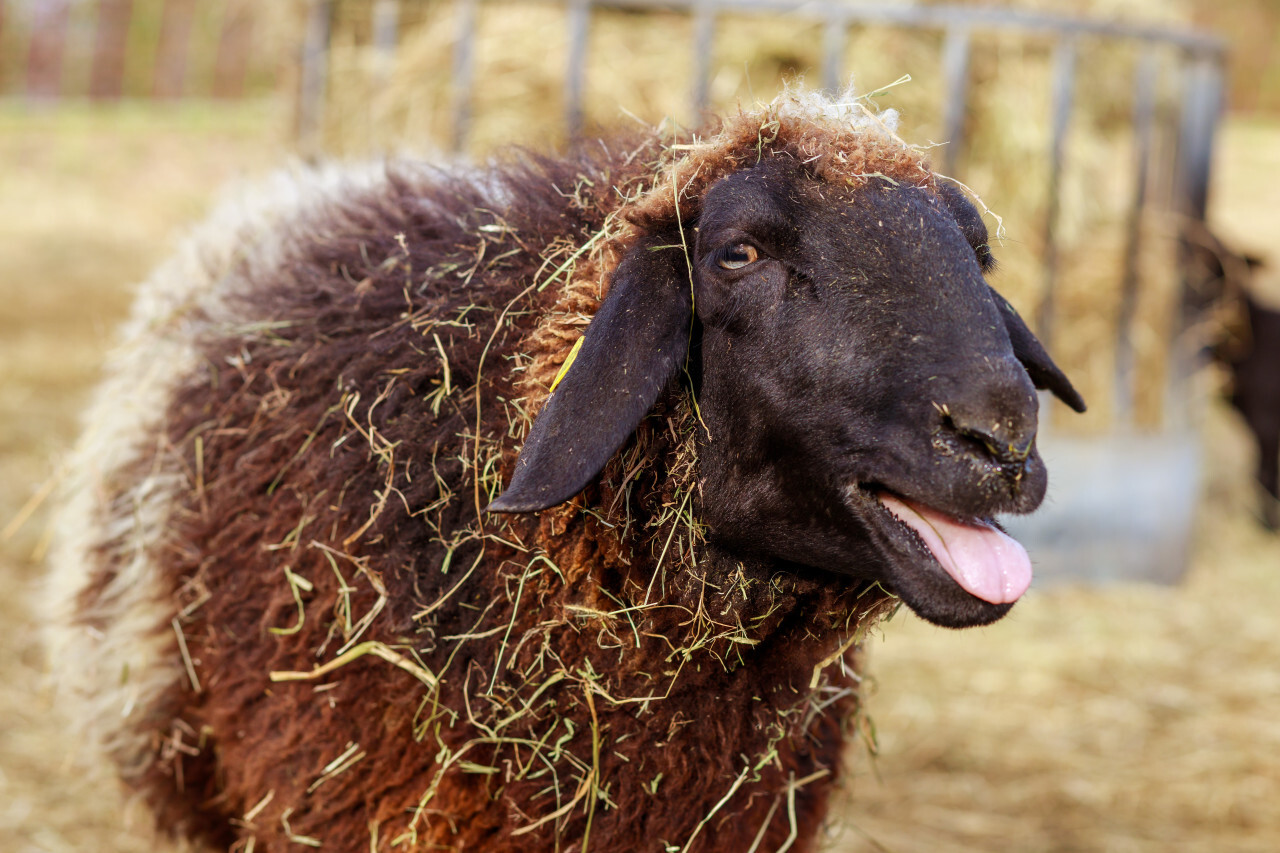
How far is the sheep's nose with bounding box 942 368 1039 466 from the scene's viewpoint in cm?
191

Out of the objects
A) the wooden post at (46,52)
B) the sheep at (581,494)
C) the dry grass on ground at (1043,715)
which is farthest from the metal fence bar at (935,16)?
the wooden post at (46,52)

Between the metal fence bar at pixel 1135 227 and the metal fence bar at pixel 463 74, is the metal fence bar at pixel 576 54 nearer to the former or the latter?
the metal fence bar at pixel 463 74

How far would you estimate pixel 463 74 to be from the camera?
6.69 m

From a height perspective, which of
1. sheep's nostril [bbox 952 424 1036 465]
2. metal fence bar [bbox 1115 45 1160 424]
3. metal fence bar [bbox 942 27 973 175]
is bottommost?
metal fence bar [bbox 1115 45 1160 424]

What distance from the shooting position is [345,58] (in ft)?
24.2

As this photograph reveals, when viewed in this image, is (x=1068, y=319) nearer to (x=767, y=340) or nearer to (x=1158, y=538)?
(x=1158, y=538)

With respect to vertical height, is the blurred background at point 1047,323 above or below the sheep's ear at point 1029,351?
below

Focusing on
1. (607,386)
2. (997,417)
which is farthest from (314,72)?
(997,417)

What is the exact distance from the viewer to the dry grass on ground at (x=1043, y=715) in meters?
4.46

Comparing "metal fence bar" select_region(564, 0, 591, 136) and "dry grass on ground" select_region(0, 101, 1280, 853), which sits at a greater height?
"metal fence bar" select_region(564, 0, 591, 136)

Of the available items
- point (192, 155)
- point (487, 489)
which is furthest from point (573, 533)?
point (192, 155)

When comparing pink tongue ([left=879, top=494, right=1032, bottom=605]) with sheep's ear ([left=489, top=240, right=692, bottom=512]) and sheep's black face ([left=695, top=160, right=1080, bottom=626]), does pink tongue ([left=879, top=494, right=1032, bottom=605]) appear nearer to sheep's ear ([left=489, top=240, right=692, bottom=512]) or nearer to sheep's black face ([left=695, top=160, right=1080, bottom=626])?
sheep's black face ([left=695, top=160, right=1080, bottom=626])

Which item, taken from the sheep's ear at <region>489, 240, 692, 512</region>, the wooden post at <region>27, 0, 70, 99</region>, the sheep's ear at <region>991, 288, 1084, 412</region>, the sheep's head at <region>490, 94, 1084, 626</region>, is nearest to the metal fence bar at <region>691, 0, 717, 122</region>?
the sheep's ear at <region>991, 288, 1084, 412</region>

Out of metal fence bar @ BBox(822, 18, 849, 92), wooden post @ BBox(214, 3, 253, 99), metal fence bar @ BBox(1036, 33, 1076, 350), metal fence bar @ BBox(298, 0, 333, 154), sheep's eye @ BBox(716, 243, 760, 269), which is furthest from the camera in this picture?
wooden post @ BBox(214, 3, 253, 99)
